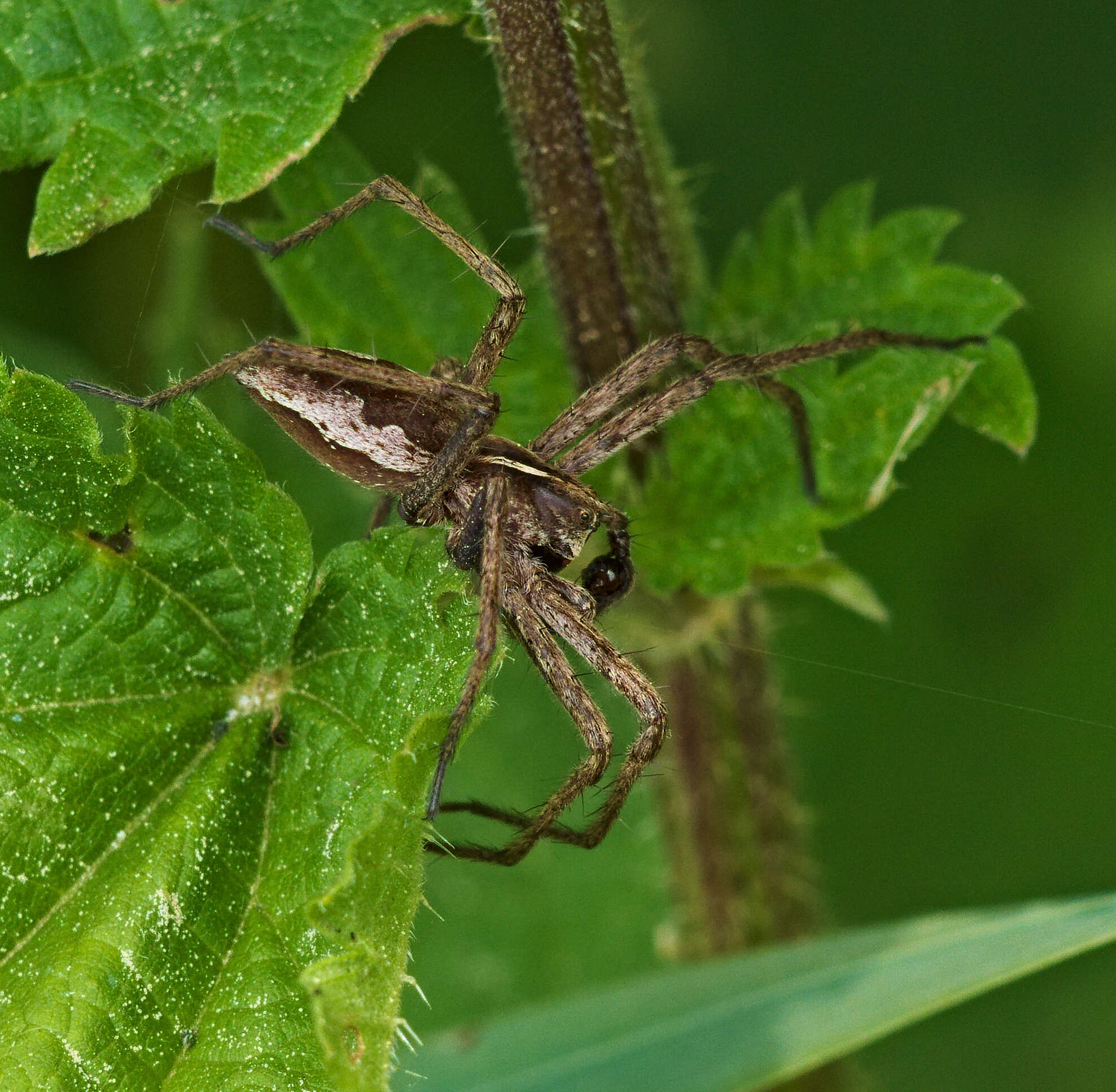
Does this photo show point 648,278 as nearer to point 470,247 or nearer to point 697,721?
point 470,247

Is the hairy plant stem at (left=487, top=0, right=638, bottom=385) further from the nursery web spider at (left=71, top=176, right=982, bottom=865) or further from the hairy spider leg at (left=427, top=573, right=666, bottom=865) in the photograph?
the hairy spider leg at (left=427, top=573, right=666, bottom=865)

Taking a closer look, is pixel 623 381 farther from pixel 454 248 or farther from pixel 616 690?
pixel 616 690

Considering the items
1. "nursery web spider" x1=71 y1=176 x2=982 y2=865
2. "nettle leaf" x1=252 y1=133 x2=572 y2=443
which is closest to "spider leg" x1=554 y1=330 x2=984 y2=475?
"nursery web spider" x1=71 y1=176 x2=982 y2=865

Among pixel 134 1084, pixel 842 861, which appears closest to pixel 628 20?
pixel 134 1084

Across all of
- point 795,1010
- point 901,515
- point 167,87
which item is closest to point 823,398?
point 795,1010

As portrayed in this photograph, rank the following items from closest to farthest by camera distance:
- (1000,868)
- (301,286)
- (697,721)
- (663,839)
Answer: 1. (301,286)
2. (697,721)
3. (663,839)
4. (1000,868)

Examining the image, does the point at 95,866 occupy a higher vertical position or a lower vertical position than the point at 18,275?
lower
